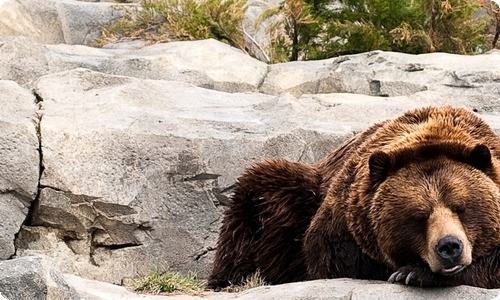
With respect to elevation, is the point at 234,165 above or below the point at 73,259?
above

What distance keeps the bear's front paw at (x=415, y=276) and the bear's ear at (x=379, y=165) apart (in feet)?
1.92

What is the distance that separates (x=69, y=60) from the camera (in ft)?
35.7

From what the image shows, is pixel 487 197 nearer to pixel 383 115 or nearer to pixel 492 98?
pixel 383 115

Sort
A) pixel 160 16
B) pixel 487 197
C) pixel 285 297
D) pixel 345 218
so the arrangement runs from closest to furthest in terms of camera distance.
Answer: pixel 285 297 → pixel 487 197 → pixel 345 218 → pixel 160 16

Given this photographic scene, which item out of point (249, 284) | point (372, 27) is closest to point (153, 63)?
point (372, 27)

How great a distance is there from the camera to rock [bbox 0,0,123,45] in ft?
47.3

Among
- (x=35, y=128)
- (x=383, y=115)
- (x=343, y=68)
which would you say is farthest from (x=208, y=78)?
(x=35, y=128)

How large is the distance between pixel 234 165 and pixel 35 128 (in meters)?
1.60

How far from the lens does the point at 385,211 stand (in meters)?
5.80

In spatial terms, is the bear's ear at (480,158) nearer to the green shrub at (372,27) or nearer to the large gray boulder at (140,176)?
the large gray boulder at (140,176)

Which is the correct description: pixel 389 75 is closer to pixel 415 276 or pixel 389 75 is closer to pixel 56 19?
pixel 415 276

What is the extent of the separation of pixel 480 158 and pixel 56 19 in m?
10.7

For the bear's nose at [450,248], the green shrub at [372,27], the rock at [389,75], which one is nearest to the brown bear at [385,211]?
the bear's nose at [450,248]

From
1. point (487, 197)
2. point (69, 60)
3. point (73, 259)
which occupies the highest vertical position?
point (487, 197)
